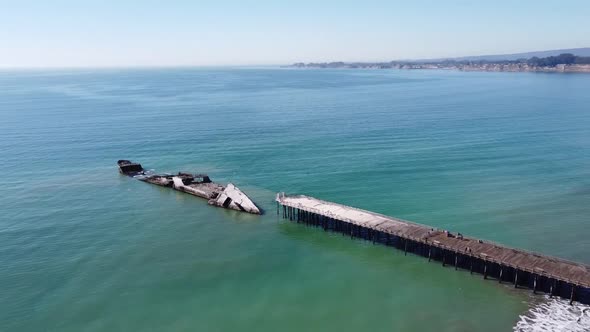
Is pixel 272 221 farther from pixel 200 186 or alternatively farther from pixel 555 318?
pixel 555 318

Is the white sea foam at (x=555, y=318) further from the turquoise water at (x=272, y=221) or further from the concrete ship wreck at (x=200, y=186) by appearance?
the concrete ship wreck at (x=200, y=186)

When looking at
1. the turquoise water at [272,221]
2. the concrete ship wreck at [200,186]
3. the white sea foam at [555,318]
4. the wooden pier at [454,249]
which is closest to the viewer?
the white sea foam at [555,318]

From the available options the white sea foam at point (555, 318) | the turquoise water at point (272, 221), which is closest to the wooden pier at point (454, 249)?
the white sea foam at point (555, 318)

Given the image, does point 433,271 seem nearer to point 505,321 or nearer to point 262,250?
point 505,321

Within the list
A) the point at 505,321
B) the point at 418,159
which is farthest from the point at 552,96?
the point at 505,321

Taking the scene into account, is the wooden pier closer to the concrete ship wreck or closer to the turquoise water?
the turquoise water

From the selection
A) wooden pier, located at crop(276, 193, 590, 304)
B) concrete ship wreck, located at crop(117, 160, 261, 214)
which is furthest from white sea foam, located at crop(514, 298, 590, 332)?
concrete ship wreck, located at crop(117, 160, 261, 214)
